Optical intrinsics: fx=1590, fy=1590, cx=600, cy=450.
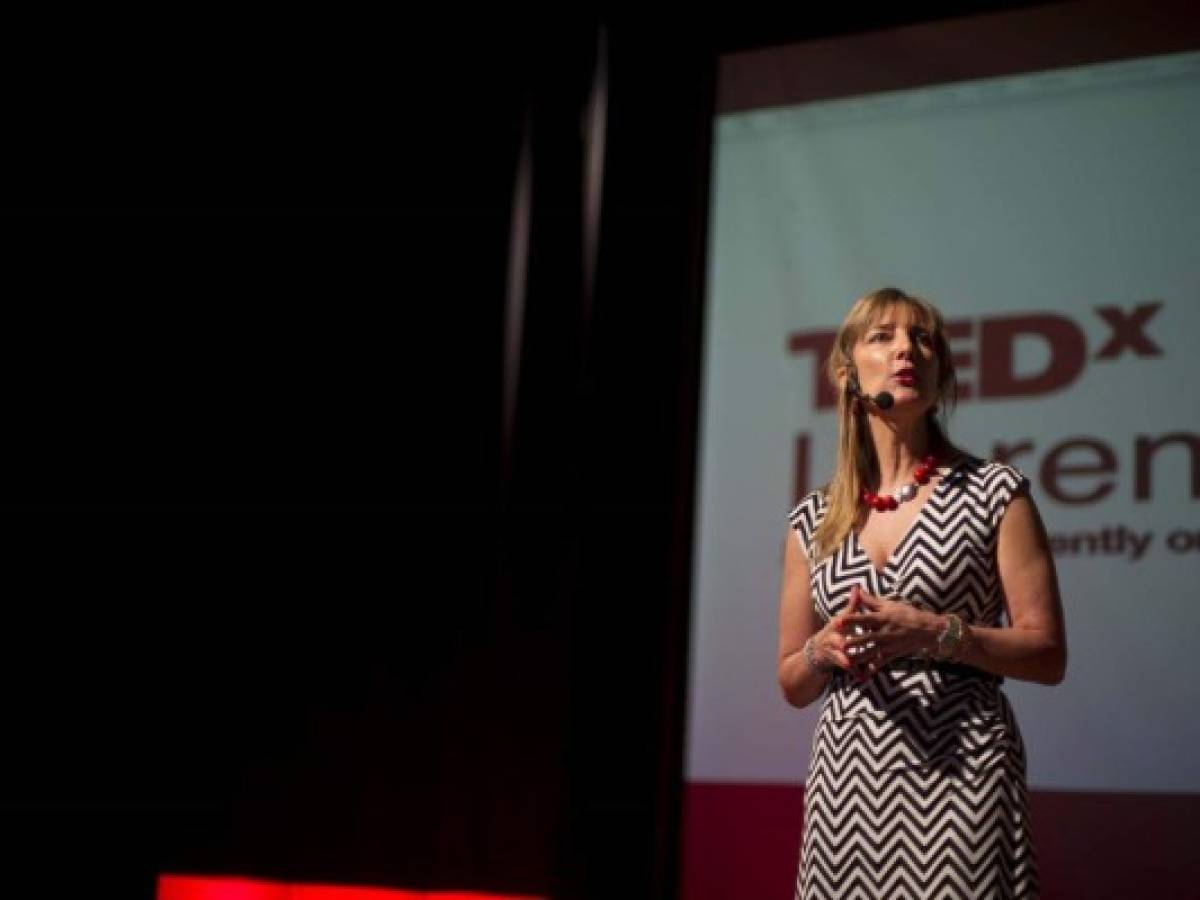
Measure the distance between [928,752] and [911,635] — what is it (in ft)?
0.55

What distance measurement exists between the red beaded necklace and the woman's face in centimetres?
7

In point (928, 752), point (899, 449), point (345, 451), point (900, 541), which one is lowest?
point (928, 752)

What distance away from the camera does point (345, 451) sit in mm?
4000

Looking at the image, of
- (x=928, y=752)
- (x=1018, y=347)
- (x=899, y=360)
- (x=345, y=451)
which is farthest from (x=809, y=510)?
(x=345, y=451)

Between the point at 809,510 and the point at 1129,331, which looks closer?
the point at 809,510

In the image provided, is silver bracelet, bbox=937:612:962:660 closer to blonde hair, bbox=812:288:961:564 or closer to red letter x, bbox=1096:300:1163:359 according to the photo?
blonde hair, bbox=812:288:961:564

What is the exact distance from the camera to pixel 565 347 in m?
3.82

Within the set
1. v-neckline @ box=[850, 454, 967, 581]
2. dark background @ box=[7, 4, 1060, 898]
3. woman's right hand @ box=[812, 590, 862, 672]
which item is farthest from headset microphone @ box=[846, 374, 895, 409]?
dark background @ box=[7, 4, 1060, 898]

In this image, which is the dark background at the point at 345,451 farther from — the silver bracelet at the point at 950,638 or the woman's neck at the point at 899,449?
the silver bracelet at the point at 950,638

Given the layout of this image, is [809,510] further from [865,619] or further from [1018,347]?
[1018,347]

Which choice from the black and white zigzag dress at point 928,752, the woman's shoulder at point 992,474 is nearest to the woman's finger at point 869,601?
the black and white zigzag dress at point 928,752

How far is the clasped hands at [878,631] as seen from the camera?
72.9 inches

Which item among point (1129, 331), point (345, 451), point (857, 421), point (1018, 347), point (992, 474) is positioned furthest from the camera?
point (345, 451)

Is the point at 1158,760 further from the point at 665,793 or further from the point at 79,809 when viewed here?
the point at 79,809
